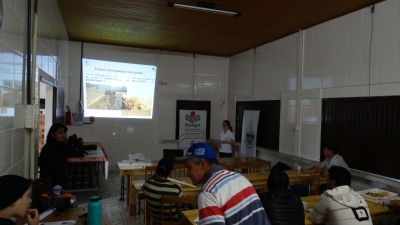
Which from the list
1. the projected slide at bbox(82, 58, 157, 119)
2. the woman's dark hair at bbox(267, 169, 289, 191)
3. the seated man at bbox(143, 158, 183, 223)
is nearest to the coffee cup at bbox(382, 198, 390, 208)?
the woman's dark hair at bbox(267, 169, 289, 191)

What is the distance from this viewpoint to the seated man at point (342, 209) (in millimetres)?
2096

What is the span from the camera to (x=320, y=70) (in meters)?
4.59

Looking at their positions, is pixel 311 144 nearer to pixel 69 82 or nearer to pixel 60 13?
pixel 60 13

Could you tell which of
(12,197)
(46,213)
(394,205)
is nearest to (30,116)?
(46,213)

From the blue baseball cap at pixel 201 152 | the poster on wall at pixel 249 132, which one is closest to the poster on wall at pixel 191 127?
the poster on wall at pixel 249 132

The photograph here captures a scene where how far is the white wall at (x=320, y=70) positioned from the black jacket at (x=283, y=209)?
212 cm

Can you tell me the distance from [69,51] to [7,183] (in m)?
5.77

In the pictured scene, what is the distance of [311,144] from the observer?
4.71 meters

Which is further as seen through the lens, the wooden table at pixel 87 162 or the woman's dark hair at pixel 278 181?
the wooden table at pixel 87 162

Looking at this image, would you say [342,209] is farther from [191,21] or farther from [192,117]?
[192,117]

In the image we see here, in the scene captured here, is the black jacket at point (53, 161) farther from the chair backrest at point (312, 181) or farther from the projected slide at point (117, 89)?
the projected slide at point (117, 89)

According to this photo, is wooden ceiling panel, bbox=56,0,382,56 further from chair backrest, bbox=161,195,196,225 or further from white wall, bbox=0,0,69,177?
chair backrest, bbox=161,195,196,225

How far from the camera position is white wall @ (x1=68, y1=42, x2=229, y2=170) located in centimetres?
641

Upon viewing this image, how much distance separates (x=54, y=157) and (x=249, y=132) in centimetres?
433
